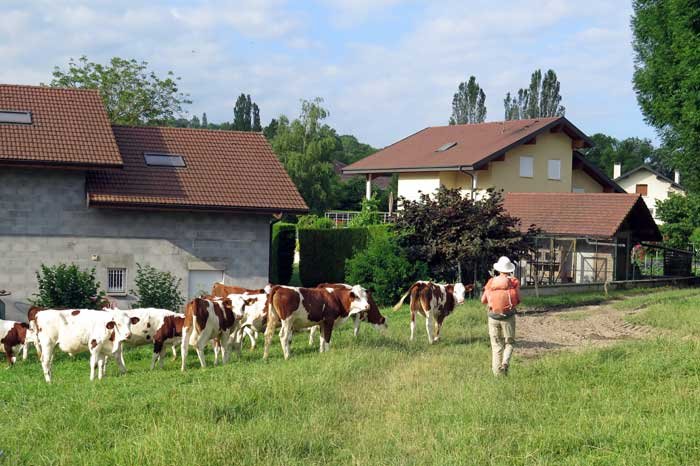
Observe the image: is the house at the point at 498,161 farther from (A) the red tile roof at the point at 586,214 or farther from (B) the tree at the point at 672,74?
(B) the tree at the point at 672,74

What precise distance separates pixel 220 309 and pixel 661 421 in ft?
28.6

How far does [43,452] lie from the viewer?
9.66 metres

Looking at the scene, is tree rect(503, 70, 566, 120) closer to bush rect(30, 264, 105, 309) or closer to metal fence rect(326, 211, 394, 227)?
metal fence rect(326, 211, 394, 227)

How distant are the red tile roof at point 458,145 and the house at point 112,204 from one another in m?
16.0

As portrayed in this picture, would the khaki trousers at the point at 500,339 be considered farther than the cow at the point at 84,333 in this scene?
No

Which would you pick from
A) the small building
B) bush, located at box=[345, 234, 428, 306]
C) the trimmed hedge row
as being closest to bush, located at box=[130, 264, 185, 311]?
bush, located at box=[345, 234, 428, 306]

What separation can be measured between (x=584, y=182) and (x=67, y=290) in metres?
32.8

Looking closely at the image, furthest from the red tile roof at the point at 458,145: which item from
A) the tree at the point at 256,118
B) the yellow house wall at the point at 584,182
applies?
the tree at the point at 256,118

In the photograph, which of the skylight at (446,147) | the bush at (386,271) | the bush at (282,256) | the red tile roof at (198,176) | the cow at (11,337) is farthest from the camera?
the skylight at (446,147)

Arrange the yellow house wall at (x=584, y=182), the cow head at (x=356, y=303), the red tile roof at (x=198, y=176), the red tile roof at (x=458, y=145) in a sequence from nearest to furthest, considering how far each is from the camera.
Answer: the cow head at (x=356, y=303) → the red tile roof at (x=198, y=176) → the red tile roof at (x=458, y=145) → the yellow house wall at (x=584, y=182)

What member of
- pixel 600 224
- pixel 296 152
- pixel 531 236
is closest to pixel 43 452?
pixel 531 236

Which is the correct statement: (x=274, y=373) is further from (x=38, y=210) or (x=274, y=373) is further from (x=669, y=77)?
(x=669, y=77)

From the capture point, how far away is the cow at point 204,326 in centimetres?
1600

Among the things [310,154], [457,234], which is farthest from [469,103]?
[457,234]
